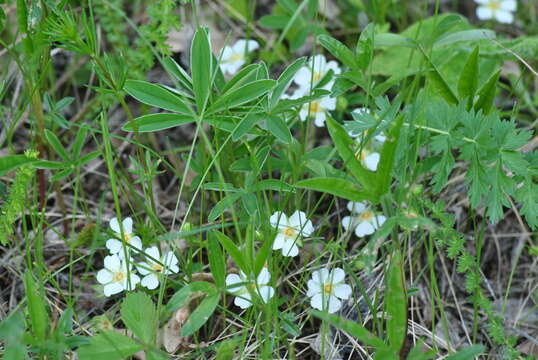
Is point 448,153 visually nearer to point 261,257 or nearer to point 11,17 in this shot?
point 261,257

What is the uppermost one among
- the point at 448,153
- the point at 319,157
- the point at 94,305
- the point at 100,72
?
the point at 100,72

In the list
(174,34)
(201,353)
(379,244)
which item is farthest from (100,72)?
(174,34)

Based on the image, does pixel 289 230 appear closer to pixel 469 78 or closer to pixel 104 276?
pixel 104 276

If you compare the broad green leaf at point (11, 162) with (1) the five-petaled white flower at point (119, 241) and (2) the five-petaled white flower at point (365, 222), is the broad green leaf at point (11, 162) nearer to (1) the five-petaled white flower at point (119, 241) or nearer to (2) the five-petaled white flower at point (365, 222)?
(1) the five-petaled white flower at point (119, 241)

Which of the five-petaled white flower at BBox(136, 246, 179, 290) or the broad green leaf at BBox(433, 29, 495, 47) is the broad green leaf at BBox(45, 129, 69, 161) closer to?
the five-petaled white flower at BBox(136, 246, 179, 290)

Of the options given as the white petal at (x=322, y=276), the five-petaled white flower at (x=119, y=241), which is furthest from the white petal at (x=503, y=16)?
the five-petaled white flower at (x=119, y=241)

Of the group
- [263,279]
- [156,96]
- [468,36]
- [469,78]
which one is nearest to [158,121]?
[156,96]

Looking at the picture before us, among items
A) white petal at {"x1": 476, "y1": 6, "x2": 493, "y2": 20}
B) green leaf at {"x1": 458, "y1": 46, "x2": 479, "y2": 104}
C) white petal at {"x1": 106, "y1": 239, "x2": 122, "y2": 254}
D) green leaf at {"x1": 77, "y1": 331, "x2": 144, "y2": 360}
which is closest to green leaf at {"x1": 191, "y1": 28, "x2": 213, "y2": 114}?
white petal at {"x1": 106, "y1": 239, "x2": 122, "y2": 254}

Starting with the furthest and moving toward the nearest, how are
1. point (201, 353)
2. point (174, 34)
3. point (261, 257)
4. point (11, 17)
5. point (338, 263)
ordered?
point (174, 34), point (11, 17), point (338, 263), point (201, 353), point (261, 257)
